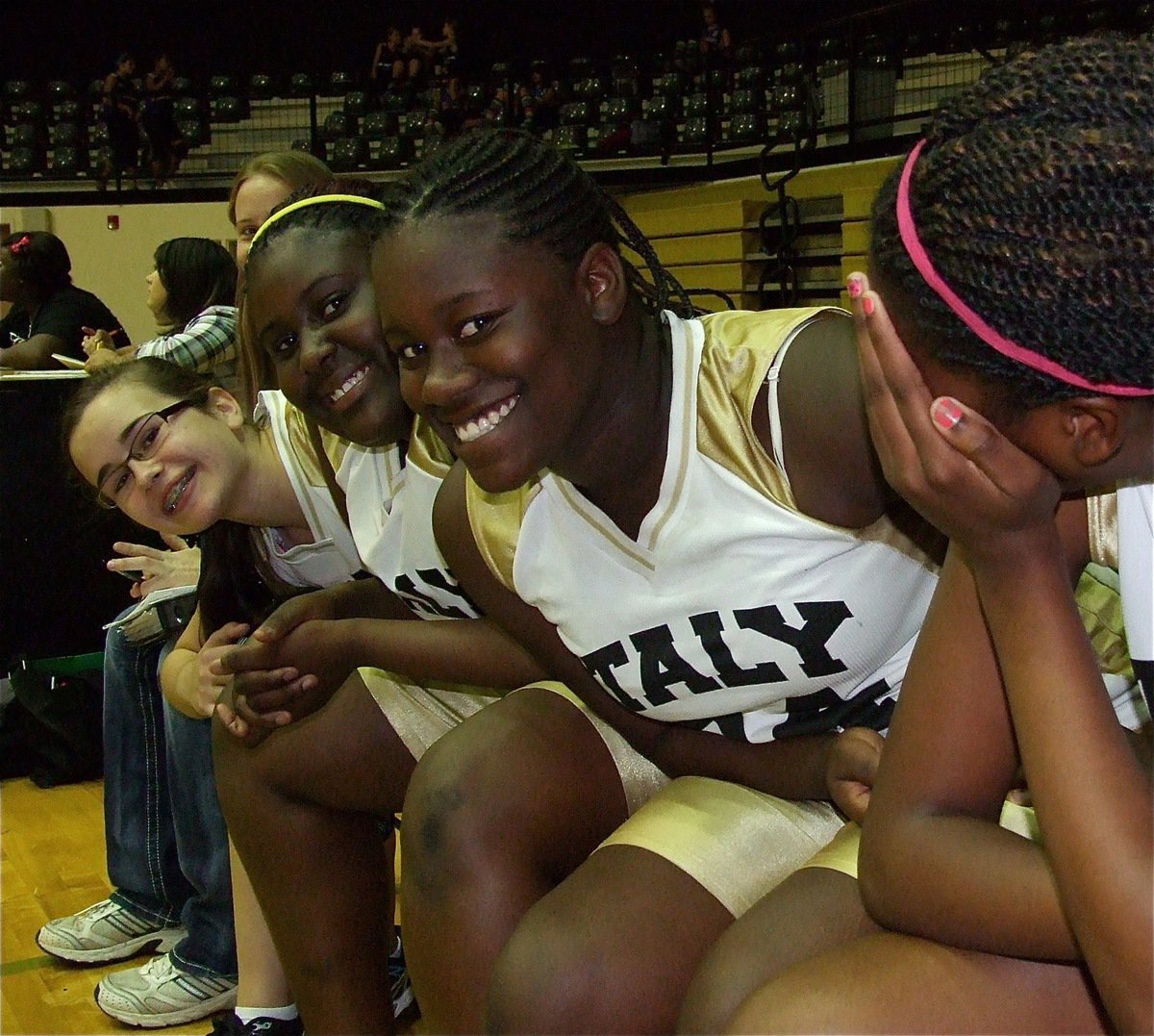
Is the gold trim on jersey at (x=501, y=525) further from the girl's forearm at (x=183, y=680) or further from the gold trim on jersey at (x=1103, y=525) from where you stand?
the girl's forearm at (x=183, y=680)

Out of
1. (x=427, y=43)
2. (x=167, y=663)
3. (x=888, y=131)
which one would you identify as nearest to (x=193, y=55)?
(x=427, y=43)

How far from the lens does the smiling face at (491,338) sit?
1315 millimetres

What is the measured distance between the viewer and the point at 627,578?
1.40 metres

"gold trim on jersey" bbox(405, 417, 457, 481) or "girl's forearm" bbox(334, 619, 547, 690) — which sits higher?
"gold trim on jersey" bbox(405, 417, 457, 481)

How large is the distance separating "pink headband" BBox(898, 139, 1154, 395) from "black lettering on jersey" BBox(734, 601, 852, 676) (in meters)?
0.45

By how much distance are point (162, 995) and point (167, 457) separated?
2.95 feet

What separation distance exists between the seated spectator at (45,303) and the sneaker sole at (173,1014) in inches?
145

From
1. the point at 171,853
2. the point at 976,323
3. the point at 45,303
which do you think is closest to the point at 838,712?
the point at 976,323

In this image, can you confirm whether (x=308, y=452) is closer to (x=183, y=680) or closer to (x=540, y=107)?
(x=183, y=680)

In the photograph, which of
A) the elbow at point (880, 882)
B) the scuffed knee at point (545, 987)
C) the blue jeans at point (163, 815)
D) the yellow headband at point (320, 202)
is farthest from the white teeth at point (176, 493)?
the elbow at point (880, 882)

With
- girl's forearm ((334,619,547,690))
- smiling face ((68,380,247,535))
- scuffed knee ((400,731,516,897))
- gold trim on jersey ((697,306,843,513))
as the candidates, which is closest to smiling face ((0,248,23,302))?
smiling face ((68,380,247,535))

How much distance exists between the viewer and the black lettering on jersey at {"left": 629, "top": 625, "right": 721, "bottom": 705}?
1356 millimetres

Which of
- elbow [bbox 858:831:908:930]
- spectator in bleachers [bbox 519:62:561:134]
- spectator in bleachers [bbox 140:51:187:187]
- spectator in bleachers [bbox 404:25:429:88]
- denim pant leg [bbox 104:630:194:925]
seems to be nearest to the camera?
elbow [bbox 858:831:908:930]

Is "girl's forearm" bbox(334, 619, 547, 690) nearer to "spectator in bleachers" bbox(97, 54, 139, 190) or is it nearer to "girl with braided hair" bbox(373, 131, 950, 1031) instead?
"girl with braided hair" bbox(373, 131, 950, 1031)
